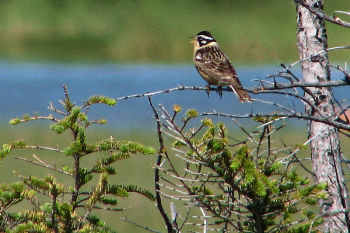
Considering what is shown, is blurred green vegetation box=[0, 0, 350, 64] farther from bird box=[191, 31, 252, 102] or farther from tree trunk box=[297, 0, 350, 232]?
tree trunk box=[297, 0, 350, 232]

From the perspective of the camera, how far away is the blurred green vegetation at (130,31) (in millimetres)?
31984

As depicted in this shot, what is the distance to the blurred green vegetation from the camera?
32.0 metres

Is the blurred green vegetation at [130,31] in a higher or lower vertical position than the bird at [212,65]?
higher

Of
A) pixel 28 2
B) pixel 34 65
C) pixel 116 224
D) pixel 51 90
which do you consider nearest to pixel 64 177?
pixel 116 224

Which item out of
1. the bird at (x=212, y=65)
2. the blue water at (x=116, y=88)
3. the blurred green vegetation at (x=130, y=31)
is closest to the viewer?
the bird at (x=212, y=65)

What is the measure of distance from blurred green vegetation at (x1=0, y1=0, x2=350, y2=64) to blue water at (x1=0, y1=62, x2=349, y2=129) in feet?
4.72

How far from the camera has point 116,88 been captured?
24.5 metres

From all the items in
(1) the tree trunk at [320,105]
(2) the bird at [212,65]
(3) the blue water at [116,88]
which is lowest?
(1) the tree trunk at [320,105]

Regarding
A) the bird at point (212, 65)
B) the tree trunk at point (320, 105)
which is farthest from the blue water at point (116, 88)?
the tree trunk at point (320, 105)

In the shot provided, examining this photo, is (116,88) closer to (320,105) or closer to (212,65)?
(212,65)

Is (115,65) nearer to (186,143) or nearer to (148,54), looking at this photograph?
(148,54)

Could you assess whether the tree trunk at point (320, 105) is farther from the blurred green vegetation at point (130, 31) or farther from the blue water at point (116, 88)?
the blurred green vegetation at point (130, 31)

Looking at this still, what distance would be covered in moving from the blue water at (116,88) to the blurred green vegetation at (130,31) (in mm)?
1438

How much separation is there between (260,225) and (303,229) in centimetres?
23
